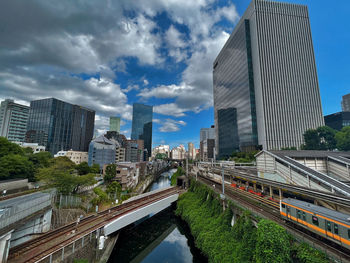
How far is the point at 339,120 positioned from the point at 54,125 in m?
236

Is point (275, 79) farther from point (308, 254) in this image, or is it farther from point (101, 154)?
point (101, 154)

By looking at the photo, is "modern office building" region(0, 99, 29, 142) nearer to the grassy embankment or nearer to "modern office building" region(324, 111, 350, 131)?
the grassy embankment

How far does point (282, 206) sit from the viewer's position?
61.9 feet

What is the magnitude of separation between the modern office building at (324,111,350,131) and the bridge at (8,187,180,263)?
159 metres

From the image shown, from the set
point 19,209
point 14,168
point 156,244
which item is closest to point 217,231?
point 156,244

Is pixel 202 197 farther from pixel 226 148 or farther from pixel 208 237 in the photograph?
pixel 226 148

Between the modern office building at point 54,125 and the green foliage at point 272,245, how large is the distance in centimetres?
16846

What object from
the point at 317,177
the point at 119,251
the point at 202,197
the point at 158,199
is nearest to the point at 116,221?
the point at 119,251

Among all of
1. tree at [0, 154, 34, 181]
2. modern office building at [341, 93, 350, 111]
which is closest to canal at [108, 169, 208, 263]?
tree at [0, 154, 34, 181]

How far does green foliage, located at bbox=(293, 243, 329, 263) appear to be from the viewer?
11930 millimetres

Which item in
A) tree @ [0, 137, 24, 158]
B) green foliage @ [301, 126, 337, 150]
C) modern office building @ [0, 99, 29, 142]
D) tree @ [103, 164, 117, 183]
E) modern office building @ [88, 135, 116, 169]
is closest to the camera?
tree @ [0, 137, 24, 158]

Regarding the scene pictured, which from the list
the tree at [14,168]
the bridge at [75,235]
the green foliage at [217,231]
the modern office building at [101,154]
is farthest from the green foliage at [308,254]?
the modern office building at [101,154]

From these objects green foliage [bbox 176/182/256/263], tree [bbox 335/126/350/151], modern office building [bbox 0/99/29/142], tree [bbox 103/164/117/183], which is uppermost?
modern office building [bbox 0/99/29/142]

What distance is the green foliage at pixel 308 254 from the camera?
39.1 ft
